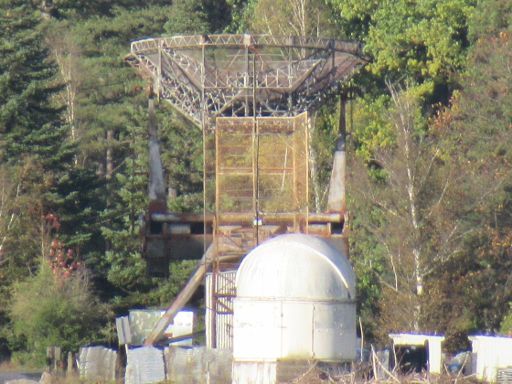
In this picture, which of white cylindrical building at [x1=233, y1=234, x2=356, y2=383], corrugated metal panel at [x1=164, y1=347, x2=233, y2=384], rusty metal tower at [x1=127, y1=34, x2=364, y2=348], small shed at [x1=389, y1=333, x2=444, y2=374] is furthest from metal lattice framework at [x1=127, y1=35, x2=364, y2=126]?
white cylindrical building at [x1=233, y1=234, x2=356, y2=383]

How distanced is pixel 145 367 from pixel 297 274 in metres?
4.83

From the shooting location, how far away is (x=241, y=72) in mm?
46000

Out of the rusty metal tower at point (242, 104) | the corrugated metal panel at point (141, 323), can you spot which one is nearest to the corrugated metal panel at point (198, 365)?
the rusty metal tower at point (242, 104)

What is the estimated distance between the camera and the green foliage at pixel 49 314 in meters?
49.0

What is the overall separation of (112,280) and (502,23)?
15855mm

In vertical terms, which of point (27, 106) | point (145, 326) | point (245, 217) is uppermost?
point (27, 106)

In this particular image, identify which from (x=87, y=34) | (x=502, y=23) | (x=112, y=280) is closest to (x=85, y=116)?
(x=87, y=34)

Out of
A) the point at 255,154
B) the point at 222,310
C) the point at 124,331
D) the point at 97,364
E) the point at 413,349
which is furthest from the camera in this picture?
the point at 124,331

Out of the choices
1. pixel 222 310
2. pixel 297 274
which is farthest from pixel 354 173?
pixel 297 274

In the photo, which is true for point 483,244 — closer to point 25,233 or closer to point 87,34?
point 25,233

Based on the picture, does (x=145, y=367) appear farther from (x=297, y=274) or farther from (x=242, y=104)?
(x=242, y=104)

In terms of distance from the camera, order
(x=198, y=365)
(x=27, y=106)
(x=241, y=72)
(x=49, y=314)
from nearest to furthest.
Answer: (x=198, y=365) → (x=241, y=72) → (x=49, y=314) → (x=27, y=106)

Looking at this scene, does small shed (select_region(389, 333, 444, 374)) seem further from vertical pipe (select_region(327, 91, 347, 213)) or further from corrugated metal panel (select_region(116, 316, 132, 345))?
corrugated metal panel (select_region(116, 316, 132, 345))

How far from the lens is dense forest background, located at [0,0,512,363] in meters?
49.6
